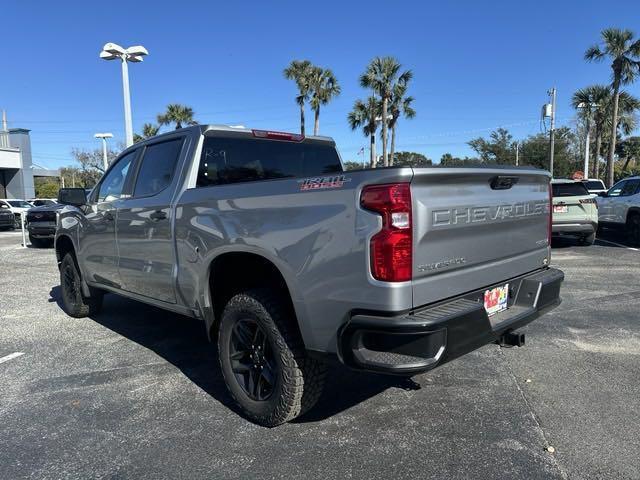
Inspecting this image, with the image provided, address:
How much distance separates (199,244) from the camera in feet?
12.0

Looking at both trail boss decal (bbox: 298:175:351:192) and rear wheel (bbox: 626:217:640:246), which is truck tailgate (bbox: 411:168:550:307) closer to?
trail boss decal (bbox: 298:175:351:192)

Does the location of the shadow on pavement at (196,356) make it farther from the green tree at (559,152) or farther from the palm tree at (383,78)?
the green tree at (559,152)

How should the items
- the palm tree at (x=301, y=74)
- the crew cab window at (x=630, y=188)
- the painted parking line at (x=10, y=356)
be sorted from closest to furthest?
1. the painted parking line at (x=10, y=356)
2. the crew cab window at (x=630, y=188)
3. the palm tree at (x=301, y=74)

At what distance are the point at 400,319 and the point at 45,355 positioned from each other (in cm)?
399

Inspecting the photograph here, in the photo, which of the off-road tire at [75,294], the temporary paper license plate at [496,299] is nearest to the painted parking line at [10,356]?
the off-road tire at [75,294]

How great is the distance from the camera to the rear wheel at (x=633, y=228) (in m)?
12.2

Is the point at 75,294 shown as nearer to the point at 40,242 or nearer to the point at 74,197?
the point at 74,197

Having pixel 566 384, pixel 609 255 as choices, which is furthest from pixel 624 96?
pixel 566 384

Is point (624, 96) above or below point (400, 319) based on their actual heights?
above

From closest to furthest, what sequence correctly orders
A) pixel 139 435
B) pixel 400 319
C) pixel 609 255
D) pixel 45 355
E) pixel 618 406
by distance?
pixel 400 319 < pixel 139 435 < pixel 618 406 < pixel 45 355 < pixel 609 255

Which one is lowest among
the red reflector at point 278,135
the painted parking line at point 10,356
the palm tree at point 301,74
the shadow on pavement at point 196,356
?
the painted parking line at point 10,356

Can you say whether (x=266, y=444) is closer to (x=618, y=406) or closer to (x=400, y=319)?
(x=400, y=319)

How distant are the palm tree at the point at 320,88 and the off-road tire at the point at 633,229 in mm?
25824

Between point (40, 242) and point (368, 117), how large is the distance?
30.4 m
